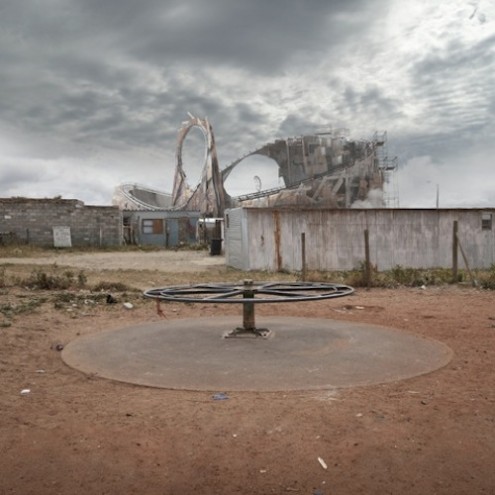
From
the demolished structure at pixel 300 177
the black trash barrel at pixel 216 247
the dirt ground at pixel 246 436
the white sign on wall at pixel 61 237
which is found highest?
the demolished structure at pixel 300 177

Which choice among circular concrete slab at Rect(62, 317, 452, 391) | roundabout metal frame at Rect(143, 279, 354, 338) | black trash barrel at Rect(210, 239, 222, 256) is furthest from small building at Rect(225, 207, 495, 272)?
circular concrete slab at Rect(62, 317, 452, 391)

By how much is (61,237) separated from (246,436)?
30.1 metres

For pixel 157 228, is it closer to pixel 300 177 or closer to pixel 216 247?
pixel 216 247

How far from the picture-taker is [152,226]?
1447 inches

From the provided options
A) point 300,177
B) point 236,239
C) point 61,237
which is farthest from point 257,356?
point 300,177

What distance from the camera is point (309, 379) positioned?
4.35 metres

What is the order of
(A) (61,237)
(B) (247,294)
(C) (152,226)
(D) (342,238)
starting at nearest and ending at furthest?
(B) (247,294)
(D) (342,238)
(A) (61,237)
(C) (152,226)

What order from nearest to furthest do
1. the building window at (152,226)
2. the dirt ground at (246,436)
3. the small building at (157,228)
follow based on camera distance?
1. the dirt ground at (246,436)
2. the small building at (157,228)
3. the building window at (152,226)

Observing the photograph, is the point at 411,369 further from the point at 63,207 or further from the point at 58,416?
the point at 63,207

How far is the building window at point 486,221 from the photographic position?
60.6 feet

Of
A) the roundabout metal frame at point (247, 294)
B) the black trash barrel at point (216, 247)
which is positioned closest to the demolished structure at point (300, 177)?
the black trash barrel at point (216, 247)

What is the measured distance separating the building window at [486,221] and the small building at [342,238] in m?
1.18

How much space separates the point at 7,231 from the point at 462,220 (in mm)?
24477

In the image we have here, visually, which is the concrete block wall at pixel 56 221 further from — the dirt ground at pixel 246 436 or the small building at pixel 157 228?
the dirt ground at pixel 246 436
